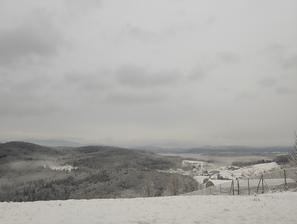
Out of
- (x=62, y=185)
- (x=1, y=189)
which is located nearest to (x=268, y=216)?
(x=62, y=185)

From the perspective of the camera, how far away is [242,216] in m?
16.9

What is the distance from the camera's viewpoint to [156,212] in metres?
18.8

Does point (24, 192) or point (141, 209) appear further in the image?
point (24, 192)

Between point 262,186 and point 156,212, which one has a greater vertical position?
point 156,212

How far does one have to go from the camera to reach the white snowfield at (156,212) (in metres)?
16.4

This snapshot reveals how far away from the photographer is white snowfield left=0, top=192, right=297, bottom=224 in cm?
1638

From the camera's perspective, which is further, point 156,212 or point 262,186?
point 262,186

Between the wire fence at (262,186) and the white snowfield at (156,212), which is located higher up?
the white snowfield at (156,212)

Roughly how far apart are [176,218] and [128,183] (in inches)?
5026

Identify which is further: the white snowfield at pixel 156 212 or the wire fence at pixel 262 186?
the wire fence at pixel 262 186

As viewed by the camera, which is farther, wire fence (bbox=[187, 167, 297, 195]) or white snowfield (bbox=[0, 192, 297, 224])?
wire fence (bbox=[187, 167, 297, 195])

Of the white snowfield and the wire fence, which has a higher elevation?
the white snowfield

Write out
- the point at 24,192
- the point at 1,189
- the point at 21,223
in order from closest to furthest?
the point at 21,223 < the point at 24,192 < the point at 1,189

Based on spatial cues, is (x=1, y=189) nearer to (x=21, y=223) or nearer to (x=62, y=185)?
(x=62, y=185)
